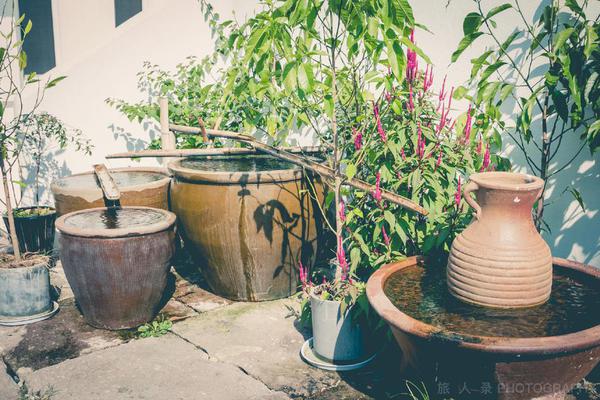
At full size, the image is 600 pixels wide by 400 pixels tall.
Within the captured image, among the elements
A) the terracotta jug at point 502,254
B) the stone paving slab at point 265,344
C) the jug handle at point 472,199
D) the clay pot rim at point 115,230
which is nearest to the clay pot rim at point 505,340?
the terracotta jug at point 502,254

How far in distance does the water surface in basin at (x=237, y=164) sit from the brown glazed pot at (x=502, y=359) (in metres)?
2.10

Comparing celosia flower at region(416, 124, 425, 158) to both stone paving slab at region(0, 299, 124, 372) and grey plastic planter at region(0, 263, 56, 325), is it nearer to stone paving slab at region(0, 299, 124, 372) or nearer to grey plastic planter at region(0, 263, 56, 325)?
stone paving slab at region(0, 299, 124, 372)

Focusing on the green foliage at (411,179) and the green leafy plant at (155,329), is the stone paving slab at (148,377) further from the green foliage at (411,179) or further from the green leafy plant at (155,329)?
the green foliage at (411,179)

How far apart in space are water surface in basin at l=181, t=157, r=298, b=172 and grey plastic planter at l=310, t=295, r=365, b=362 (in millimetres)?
1354

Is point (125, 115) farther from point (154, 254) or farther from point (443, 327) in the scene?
point (443, 327)

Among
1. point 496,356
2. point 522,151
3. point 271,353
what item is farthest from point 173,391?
point 522,151

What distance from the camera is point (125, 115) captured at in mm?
5863

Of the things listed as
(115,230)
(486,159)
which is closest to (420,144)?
(486,159)

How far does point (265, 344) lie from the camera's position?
11.1 ft

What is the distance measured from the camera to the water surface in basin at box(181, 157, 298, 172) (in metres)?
4.13

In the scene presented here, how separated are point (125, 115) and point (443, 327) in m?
4.60

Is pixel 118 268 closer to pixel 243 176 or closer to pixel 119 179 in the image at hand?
pixel 243 176

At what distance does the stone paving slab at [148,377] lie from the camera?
111 inches

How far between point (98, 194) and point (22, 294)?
0.90 m
